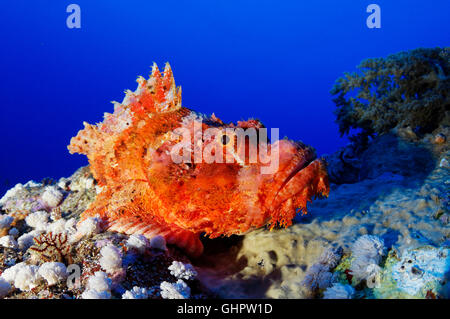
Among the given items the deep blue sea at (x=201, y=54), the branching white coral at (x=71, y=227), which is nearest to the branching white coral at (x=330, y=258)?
the branching white coral at (x=71, y=227)

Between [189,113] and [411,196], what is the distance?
11.4ft

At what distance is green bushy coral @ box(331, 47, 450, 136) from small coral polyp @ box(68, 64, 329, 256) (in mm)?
4722

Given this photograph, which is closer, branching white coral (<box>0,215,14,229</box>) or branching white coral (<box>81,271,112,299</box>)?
branching white coral (<box>81,271,112,299</box>)

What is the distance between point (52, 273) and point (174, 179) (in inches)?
62.0

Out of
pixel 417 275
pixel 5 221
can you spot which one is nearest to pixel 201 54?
pixel 5 221

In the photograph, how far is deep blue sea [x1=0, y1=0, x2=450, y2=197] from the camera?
83.9m

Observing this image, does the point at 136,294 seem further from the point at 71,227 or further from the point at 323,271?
the point at 71,227

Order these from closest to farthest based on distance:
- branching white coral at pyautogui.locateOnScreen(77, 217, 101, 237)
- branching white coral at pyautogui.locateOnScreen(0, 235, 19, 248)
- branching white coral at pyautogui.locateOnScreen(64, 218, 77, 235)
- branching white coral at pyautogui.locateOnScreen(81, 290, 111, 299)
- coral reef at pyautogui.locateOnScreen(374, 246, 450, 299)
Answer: coral reef at pyautogui.locateOnScreen(374, 246, 450, 299) < branching white coral at pyautogui.locateOnScreen(81, 290, 111, 299) < branching white coral at pyautogui.locateOnScreen(77, 217, 101, 237) < branching white coral at pyautogui.locateOnScreen(64, 218, 77, 235) < branching white coral at pyautogui.locateOnScreen(0, 235, 19, 248)

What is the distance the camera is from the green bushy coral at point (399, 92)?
6.02m

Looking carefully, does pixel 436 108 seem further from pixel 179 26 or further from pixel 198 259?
pixel 179 26

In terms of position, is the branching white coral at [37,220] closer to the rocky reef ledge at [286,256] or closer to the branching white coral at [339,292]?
the rocky reef ledge at [286,256]

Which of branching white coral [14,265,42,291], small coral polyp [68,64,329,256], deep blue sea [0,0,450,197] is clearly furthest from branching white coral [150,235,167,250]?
deep blue sea [0,0,450,197]

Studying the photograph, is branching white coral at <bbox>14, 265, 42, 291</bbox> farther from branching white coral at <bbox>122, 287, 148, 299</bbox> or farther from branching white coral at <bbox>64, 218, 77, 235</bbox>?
branching white coral at <bbox>122, 287, 148, 299</bbox>

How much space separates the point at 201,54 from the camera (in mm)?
134125
